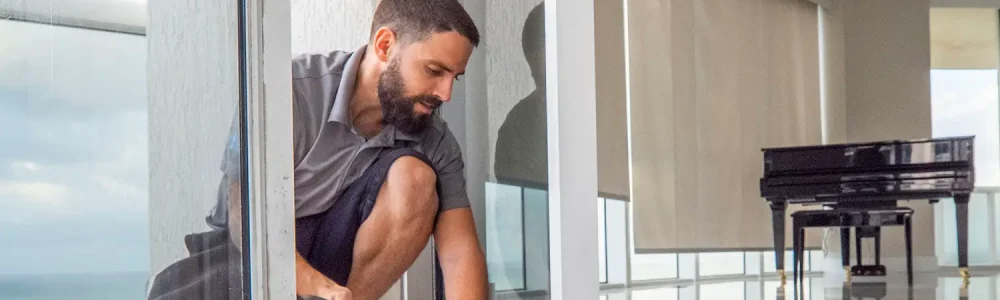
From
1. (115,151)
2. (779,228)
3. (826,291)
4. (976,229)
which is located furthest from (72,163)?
(976,229)

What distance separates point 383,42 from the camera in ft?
6.59

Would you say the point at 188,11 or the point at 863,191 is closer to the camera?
the point at 188,11

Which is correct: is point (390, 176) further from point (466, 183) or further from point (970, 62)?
point (970, 62)

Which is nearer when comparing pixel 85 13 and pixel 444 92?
pixel 85 13

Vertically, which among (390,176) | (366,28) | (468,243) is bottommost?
(468,243)

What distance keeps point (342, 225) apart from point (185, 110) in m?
0.36

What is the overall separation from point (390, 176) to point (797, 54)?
860cm

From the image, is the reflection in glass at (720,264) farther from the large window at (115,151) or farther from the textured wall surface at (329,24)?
the large window at (115,151)

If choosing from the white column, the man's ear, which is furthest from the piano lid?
the man's ear

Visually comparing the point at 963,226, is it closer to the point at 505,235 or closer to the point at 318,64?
the point at 505,235

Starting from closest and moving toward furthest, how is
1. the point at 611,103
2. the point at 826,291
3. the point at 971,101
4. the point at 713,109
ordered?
the point at 826,291
the point at 611,103
the point at 713,109
the point at 971,101

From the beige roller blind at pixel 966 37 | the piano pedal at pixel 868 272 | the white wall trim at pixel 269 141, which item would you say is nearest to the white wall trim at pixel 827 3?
the beige roller blind at pixel 966 37

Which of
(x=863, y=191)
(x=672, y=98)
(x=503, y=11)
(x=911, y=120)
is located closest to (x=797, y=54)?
(x=911, y=120)

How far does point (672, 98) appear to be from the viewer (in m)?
8.46
